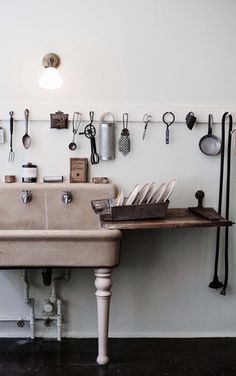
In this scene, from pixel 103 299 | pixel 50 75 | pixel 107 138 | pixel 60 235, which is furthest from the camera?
pixel 107 138

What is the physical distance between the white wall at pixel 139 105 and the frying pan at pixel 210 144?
0.11 ft

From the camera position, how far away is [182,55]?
2291mm

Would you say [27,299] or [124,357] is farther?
[27,299]

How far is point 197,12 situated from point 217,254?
1365 mm

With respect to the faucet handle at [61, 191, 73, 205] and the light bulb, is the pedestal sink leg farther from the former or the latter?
the light bulb

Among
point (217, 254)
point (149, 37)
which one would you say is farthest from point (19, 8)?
point (217, 254)

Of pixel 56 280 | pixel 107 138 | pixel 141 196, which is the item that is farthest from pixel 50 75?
pixel 56 280

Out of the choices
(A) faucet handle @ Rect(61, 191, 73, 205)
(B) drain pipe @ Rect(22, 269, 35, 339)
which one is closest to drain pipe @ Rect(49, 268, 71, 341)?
(B) drain pipe @ Rect(22, 269, 35, 339)

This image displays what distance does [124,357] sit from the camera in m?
2.18

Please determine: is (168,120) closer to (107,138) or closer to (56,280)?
(107,138)

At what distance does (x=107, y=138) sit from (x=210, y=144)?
59cm

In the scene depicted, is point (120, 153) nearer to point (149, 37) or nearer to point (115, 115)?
point (115, 115)

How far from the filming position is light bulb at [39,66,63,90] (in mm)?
2172

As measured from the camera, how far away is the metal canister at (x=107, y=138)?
7.46ft
